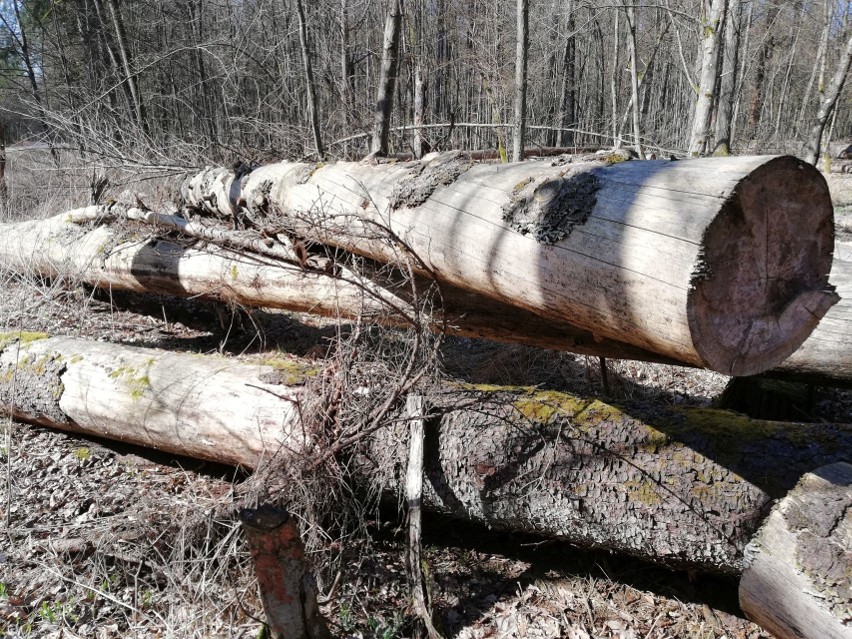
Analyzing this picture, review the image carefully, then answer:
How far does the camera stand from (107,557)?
273 centimetres

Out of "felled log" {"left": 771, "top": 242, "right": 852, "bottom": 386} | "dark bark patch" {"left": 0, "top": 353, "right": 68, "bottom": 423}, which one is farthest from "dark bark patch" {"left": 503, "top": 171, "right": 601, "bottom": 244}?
"dark bark patch" {"left": 0, "top": 353, "right": 68, "bottom": 423}

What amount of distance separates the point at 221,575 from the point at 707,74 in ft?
20.4

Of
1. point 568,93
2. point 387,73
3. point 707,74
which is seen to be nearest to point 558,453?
point 707,74

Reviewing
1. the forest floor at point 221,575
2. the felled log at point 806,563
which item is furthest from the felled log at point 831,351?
the forest floor at point 221,575

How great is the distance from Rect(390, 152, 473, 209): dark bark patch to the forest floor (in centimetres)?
176

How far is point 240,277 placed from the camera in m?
4.76

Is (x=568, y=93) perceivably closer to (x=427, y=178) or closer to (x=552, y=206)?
(x=427, y=178)

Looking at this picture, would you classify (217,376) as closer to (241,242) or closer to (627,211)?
(241,242)

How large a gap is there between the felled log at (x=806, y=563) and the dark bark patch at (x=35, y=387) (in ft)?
13.1

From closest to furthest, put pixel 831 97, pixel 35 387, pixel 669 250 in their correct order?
pixel 669 250 < pixel 35 387 < pixel 831 97

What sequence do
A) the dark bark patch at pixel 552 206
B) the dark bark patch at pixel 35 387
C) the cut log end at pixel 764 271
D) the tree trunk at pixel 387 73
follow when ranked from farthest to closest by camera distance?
the tree trunk at pixel 387 73 < the dark bark patch at pixel 35 387 < the dark bark patch at pixel 552 206 < the cut log end at pixel 764 271

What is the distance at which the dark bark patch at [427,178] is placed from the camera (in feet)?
9.98

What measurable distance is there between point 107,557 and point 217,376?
1065 mm

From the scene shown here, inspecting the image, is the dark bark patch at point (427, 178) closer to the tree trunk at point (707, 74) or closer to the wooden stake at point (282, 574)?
the wooden stake at point (282, 574)
